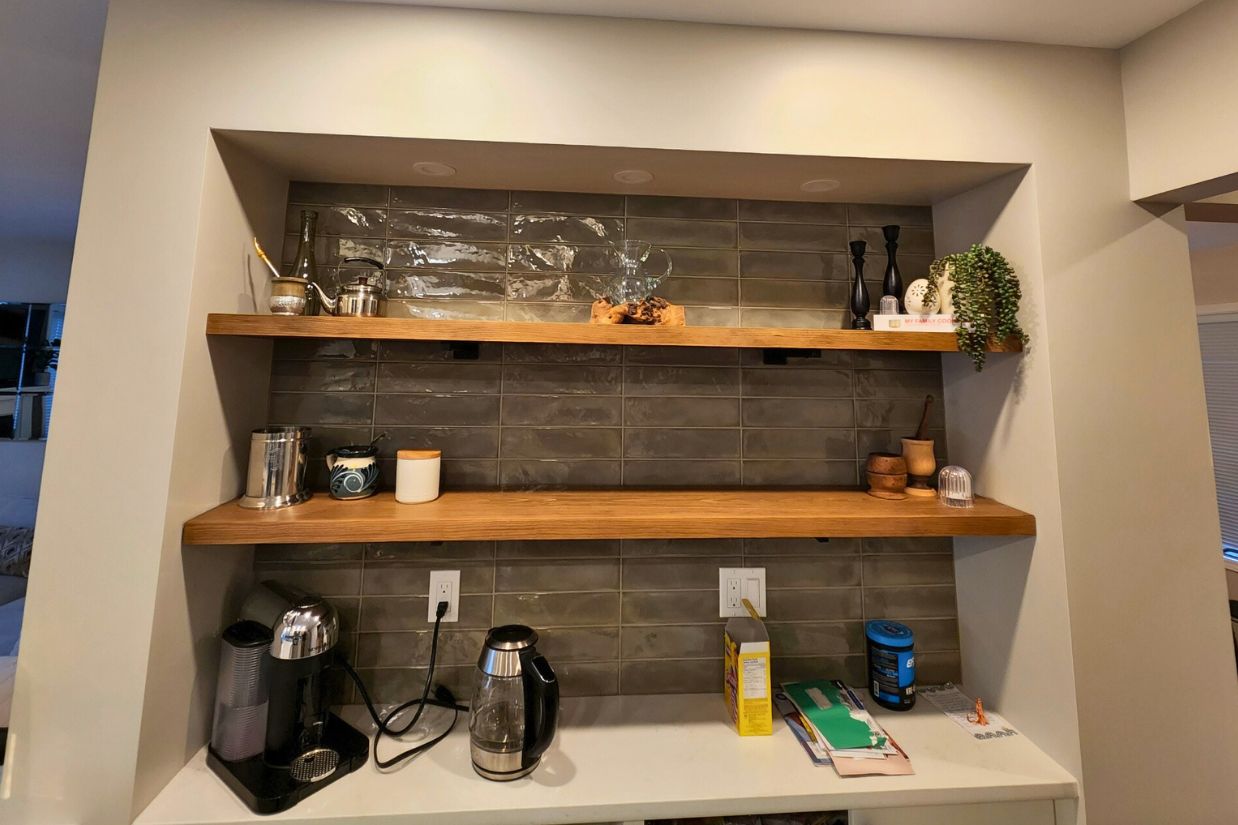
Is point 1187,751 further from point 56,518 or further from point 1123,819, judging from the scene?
point 56,518

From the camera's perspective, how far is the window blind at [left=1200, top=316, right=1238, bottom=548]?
3.01 meters

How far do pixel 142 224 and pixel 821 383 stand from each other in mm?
1575

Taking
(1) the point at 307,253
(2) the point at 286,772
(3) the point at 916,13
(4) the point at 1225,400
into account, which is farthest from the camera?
(4) the point at 1225,400

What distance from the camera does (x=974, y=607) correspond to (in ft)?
3.93

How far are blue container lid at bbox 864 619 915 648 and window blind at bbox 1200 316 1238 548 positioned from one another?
3552 mm

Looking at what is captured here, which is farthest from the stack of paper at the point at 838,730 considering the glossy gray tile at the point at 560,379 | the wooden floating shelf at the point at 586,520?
the glossy gray tile at the point at 560,379

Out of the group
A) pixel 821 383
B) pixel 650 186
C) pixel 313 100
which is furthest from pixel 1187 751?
pixel 313 100

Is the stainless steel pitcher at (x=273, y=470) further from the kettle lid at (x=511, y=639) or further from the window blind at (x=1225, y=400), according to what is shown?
the window blind at (x=1225, y=400)

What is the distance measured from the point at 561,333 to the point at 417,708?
0.99 metres

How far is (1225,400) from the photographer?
10.2ft

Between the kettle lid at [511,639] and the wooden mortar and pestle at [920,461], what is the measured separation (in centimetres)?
99

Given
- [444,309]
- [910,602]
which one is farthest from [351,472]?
[910,602]

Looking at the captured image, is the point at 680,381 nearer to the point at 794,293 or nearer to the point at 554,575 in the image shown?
the point at 794,293

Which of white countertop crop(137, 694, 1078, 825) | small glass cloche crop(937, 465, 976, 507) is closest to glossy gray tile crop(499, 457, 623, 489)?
white countertop crop(137, 694, 1078, 825)
